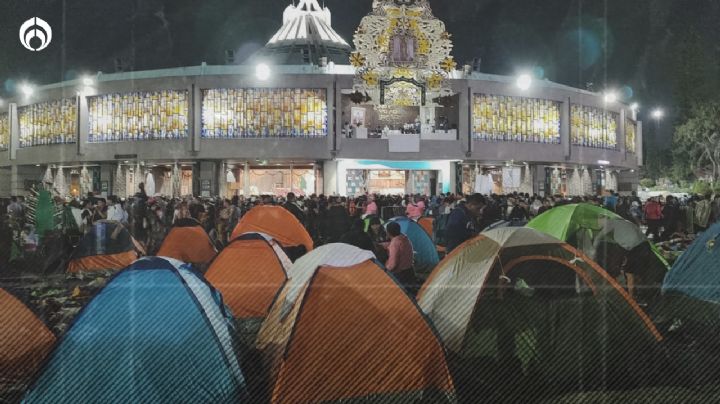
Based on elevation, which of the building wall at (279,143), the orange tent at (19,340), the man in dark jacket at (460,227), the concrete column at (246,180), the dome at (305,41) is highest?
the dome at (305,41)

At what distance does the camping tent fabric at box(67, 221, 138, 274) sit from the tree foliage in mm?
52232

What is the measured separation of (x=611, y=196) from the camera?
21016mm

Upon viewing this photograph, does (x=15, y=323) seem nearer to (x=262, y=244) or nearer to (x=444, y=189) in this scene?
(x=262, y=244)

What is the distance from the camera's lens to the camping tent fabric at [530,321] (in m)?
6.66

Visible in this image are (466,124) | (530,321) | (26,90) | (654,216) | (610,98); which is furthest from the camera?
(610,98)

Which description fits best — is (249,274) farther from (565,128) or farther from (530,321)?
(565,128)

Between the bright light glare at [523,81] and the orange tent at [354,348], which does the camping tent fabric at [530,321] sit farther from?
the bright light glare at [523,81]

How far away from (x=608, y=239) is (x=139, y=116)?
32605 millimetres

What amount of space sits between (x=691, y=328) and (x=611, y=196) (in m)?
13.6

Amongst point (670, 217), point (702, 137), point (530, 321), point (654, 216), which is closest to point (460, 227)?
point (530, 321)

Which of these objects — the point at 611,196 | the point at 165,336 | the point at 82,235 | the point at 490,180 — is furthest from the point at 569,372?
the point at 490,180

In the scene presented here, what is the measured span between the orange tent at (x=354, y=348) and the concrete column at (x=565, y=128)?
A: 3731 cm

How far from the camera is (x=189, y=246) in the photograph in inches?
522

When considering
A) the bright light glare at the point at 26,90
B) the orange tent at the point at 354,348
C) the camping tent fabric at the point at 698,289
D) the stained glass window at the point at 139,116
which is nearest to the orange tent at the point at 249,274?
the orange tent at the point at 354,348
